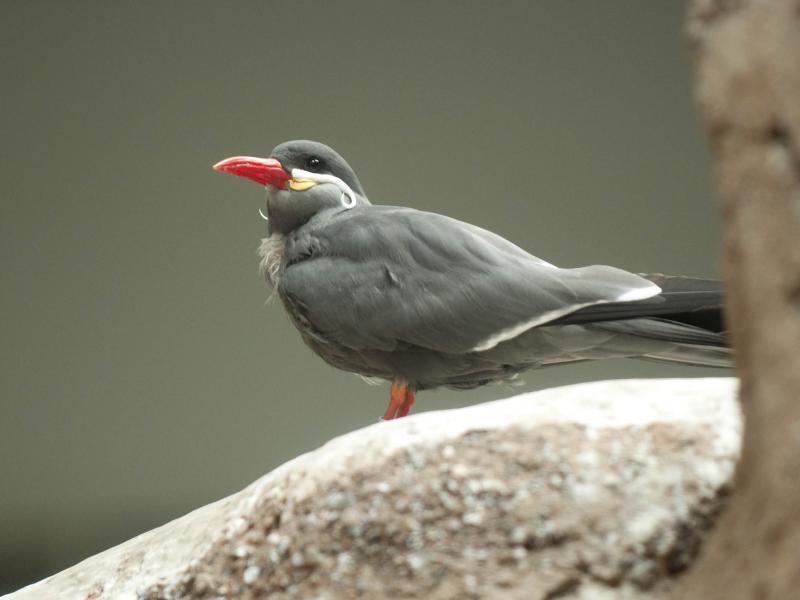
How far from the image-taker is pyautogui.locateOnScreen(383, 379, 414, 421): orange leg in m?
1.89

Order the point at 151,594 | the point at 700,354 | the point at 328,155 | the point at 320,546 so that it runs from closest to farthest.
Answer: the point at 320,546
the point at 151,594
the point at 700,354
the point at 328,155

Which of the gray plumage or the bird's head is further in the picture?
the bird's head

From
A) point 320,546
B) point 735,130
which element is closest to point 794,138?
point 735,130

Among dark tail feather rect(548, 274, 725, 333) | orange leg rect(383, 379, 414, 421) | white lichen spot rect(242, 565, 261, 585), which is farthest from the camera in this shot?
orange leg rect(383, 379, 414, 421)

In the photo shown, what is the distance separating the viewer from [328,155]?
2076 mm

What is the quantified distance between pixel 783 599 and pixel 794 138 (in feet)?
1.07

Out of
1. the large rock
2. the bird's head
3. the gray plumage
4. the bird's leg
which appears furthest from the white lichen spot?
the bird's head

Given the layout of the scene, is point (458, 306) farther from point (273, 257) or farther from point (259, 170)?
point (259, 170)

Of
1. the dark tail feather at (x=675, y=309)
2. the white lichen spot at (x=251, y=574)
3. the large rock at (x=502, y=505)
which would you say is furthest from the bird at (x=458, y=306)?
the white lichen spot at (x=251, y=574)

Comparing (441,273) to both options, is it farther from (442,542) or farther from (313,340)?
(442,542)

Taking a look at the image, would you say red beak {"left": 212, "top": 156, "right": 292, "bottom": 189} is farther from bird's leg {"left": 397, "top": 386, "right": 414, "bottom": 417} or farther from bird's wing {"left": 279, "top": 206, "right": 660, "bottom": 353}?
bird's leg {"left": 397, "top": 386, "right": 414, "bottom": 417}

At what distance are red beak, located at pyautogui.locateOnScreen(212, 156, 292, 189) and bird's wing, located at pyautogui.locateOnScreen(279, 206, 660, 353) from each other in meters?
0.19

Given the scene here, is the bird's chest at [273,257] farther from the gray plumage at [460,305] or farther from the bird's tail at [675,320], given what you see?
the bird's tail at [675,320]

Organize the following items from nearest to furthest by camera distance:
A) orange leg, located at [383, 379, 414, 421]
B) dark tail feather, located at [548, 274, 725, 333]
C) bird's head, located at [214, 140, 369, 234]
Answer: dark tail feather, located at [548, 274, 725, 333] < orange leg, located at [383, 379, 414, 421] < bird's head, located at [214, 140, 369, 234]
